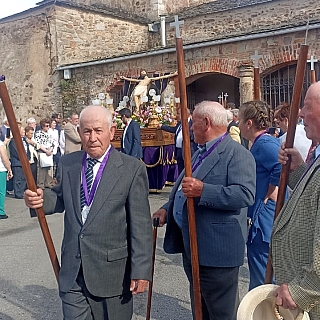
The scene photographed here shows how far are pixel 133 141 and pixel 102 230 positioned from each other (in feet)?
23.1

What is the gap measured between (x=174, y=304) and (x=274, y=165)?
5.57 ft

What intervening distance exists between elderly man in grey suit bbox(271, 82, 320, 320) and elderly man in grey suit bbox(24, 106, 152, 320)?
34.6 inches

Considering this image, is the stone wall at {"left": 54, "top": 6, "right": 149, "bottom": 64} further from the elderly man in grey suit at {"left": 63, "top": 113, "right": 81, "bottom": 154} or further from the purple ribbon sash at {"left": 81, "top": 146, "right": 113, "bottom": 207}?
the purple ribbon sash at {"left": 81, "top": 146, "right": 113, "bottom": 207}

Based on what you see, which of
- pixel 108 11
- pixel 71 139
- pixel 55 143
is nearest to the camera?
pixel 71 139

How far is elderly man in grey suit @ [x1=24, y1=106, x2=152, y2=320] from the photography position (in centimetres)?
283

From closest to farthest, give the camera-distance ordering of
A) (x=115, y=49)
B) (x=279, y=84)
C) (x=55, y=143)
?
(x=55, y=143) < (x=279, y=84) < (x=115, y=49)

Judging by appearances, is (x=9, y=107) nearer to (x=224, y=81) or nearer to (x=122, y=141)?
(x=122, y=141)

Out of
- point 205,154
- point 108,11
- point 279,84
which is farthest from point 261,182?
point 108,11

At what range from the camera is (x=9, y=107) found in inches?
105

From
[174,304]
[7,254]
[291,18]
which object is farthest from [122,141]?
[291,18]

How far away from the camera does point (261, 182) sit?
3748 mm

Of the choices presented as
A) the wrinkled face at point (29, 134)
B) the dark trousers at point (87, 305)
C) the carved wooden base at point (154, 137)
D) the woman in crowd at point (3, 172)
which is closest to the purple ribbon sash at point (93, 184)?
the dark trousers at point (87, 305)

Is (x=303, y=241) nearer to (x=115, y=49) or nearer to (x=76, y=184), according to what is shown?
(x=76, y=184)

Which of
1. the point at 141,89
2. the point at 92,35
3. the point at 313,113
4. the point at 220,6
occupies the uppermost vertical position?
the point at 220,6
